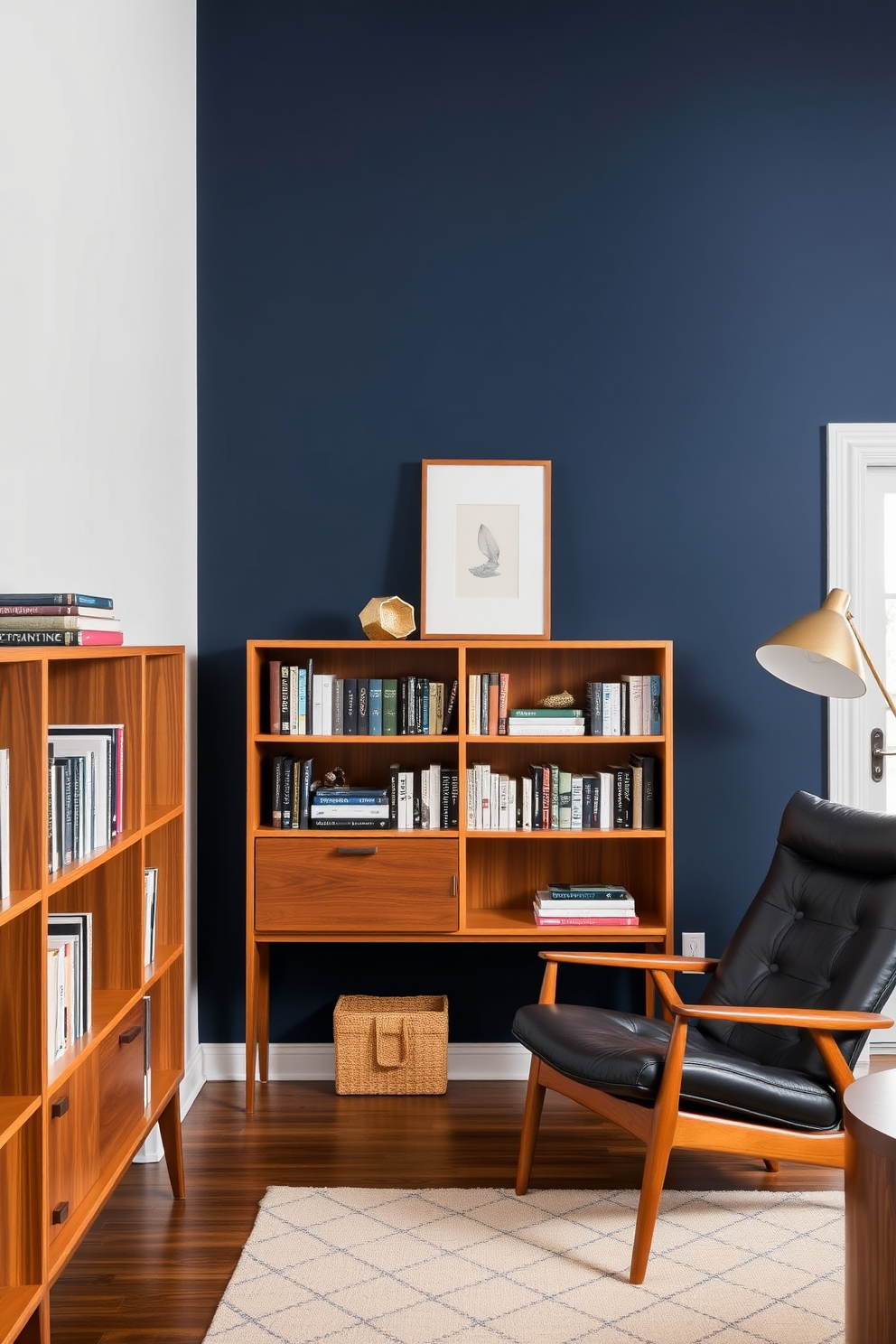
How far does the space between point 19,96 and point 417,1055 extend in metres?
2.77

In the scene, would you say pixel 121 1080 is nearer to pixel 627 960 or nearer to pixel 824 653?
pixel 627 960

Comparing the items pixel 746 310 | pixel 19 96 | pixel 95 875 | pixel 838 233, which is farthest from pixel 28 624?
pixel 838 233

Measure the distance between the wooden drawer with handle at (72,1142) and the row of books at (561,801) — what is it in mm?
1586

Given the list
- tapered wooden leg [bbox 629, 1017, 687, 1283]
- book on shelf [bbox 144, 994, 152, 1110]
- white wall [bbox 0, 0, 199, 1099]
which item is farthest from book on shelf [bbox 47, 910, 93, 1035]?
tapered wooden leg [bbox 629, 1017, 687, 1283]

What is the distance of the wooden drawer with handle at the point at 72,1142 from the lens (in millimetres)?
1885

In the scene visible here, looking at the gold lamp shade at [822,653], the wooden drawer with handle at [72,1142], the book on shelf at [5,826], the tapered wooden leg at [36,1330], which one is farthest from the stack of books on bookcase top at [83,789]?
the gold lamp shade at [822,653]

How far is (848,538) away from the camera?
3738mm

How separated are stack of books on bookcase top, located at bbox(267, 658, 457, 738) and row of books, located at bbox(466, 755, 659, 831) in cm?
24

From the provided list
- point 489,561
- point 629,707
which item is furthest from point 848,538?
point 489,561

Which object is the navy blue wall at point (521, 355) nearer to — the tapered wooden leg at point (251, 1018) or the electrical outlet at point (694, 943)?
the electrical outlet at point (694, 943)

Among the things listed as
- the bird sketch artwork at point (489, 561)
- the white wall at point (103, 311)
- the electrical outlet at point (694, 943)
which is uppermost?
the white wall at point (103, 311)

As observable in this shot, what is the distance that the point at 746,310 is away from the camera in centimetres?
376

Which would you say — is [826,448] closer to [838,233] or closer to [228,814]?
[838,233]

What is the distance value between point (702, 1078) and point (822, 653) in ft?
4.13
